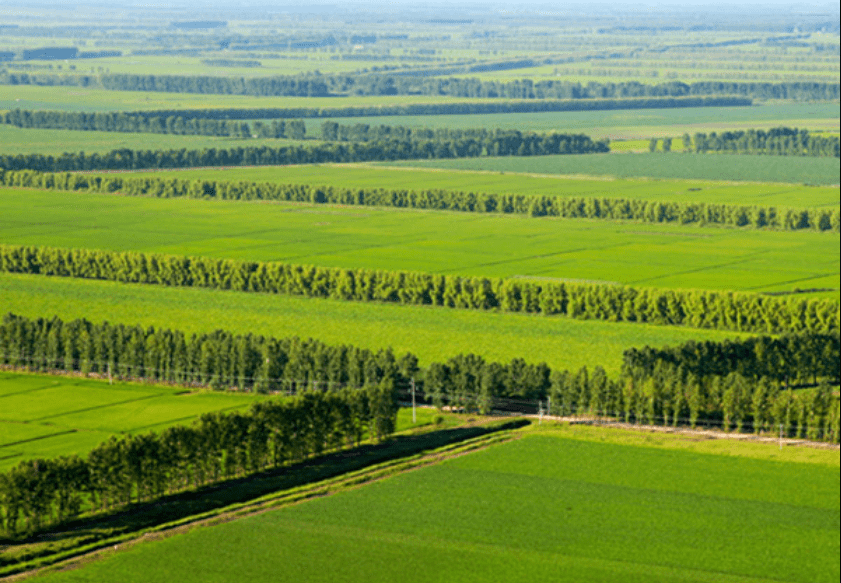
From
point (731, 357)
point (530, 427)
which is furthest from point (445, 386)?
point (731, 357)

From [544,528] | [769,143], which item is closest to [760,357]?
[544,528]

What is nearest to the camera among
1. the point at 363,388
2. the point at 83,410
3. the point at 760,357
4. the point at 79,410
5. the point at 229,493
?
the point at 229,493

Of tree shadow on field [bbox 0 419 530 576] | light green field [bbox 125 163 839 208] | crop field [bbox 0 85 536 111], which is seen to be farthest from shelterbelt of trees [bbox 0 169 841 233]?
tree shadow on field [bbox 0 419 530 576]

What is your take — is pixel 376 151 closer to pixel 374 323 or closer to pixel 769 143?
pixel 769 143

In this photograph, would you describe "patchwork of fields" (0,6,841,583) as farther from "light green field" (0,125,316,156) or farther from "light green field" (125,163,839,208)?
"light green field" (125,163,839,208)

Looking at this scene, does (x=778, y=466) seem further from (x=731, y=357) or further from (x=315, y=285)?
(x=315, y=285)

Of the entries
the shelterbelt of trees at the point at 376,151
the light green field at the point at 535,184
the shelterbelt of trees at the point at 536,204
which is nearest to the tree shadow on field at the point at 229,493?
the shelterbelt of trees at the point at 376,151
